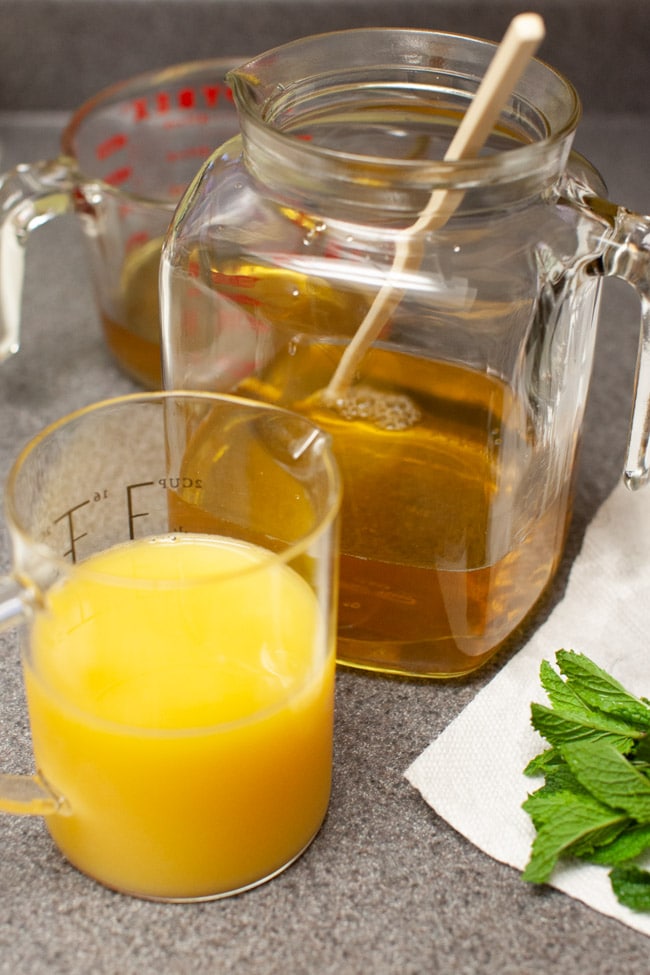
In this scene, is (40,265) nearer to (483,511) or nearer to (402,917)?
(483,511)

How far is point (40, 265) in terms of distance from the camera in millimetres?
1175

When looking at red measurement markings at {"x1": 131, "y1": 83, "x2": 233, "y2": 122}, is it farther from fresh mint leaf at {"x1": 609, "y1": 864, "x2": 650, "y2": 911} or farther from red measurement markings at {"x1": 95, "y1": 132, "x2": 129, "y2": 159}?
fresh mint leaf at {"x1": 609, "y1": 864, "x2": 650, "y2": 911}

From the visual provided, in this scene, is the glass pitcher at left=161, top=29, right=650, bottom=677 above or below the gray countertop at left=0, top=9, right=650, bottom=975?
above

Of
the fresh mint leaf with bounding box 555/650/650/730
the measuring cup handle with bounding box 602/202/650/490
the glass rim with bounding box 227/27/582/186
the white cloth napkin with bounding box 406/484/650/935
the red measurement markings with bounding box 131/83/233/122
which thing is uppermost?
the glass rim with bounding box 227/27/582/186

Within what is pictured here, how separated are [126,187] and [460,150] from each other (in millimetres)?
535

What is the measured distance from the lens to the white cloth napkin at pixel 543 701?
0.65 m

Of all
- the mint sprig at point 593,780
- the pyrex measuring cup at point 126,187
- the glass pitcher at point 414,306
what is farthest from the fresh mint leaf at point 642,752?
the pyrex measuring cup at point 126,187

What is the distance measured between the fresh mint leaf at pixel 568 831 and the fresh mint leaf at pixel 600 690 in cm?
6

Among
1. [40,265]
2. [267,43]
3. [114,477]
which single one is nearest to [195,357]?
[114,477]

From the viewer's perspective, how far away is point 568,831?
62 cm

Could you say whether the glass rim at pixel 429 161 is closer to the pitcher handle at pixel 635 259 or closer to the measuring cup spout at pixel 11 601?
the pitcher handle at pixel 635 259

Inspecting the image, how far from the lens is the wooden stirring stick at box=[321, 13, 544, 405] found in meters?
0.58

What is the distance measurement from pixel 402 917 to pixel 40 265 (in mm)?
760

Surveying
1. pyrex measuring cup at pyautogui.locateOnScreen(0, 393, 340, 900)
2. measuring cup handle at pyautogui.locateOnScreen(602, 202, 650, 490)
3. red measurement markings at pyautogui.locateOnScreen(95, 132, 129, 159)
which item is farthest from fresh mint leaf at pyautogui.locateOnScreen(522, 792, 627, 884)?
red measurement markings at pyautogui.locateOnScreen(95, 132, 129, 159)
